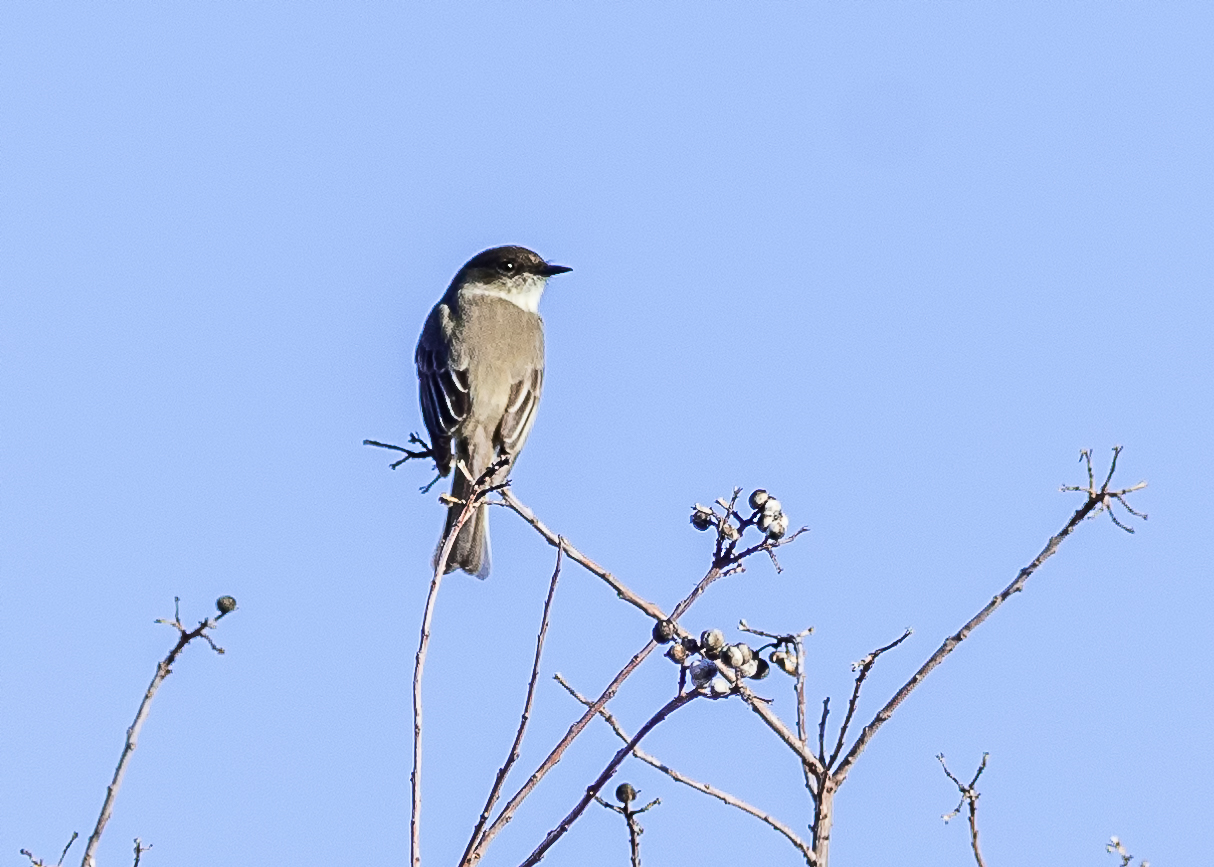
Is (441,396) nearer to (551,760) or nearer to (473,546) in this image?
(473,546)

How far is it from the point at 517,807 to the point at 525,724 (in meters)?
0.29

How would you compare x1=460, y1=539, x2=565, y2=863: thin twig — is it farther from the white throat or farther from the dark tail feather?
the white throat

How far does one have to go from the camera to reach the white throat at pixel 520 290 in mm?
11195

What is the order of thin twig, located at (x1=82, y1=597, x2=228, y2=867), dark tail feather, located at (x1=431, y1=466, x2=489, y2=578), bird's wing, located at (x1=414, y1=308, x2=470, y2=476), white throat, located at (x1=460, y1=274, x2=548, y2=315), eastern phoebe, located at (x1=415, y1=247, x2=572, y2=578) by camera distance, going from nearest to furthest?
thin twig, located at (x1=82, y1=597, x2=228, y2=867) → dark tail feather, located at (x1=431, y1=466, x2=489, y2=578) → eastern phoebe, located at (x1=415, y1=247, x2=572, y2=578) → bird's wing, located at (x1=414, y1=308, x2=470, y2=476) → white throat, located at (x1=460, y1=274, x2=548, y2=315)

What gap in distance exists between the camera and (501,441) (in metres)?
9.37

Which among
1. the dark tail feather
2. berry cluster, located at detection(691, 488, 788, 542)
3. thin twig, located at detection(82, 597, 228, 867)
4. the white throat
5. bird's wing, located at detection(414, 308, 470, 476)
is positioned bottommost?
thin twig, located at detection(82, 597, 228, 867)

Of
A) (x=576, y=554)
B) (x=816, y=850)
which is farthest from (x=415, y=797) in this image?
(x=576, y=554)

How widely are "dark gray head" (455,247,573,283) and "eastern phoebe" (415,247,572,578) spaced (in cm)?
28

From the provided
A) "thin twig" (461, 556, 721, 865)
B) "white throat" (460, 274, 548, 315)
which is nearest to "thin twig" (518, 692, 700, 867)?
"thin twig" (461, 556, 721, 865)

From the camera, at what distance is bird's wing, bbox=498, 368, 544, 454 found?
941cm

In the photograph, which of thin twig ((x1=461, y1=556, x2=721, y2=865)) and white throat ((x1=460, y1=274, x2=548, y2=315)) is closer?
thin twig ((x1=461, y1=556, x2=721, y2=865))

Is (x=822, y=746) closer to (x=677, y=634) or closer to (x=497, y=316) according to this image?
(x=677, y=634)

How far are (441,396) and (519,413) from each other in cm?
50

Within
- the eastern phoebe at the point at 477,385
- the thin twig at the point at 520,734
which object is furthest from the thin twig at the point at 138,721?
the eastern phoebe at the point at 477,385
